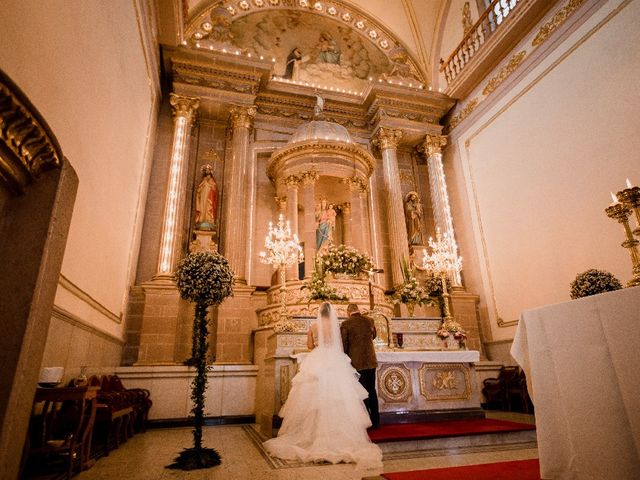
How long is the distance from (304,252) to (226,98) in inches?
177

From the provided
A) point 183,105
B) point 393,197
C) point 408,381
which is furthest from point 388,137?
point 408,381

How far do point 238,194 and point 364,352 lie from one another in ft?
19.1

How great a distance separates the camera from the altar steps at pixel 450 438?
4281mm

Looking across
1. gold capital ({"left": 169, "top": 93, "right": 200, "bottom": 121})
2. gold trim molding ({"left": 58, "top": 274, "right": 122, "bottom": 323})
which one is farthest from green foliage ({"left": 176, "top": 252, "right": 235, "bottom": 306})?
gold capital ({"left": 169, "top": 93, "right": 200, "bottom": 121})

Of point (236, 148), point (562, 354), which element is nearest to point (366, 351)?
point (562, 354)

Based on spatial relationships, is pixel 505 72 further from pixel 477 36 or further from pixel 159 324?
pixel 159 324

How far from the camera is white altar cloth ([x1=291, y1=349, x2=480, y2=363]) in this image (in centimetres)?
558

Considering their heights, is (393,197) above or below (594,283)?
above

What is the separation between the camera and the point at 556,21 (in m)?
8.14

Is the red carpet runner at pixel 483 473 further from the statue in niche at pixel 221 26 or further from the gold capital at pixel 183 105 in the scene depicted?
the statue in niche at pixel 221 26

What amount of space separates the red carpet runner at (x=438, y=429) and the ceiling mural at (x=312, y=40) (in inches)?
370

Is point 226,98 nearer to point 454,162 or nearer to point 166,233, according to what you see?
point 166,233

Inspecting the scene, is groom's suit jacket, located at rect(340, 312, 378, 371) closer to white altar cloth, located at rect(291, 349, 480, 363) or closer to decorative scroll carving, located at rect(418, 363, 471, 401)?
white altar cloth, located at rect(291, 349, 480, 363)

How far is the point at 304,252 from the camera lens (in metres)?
9.30
